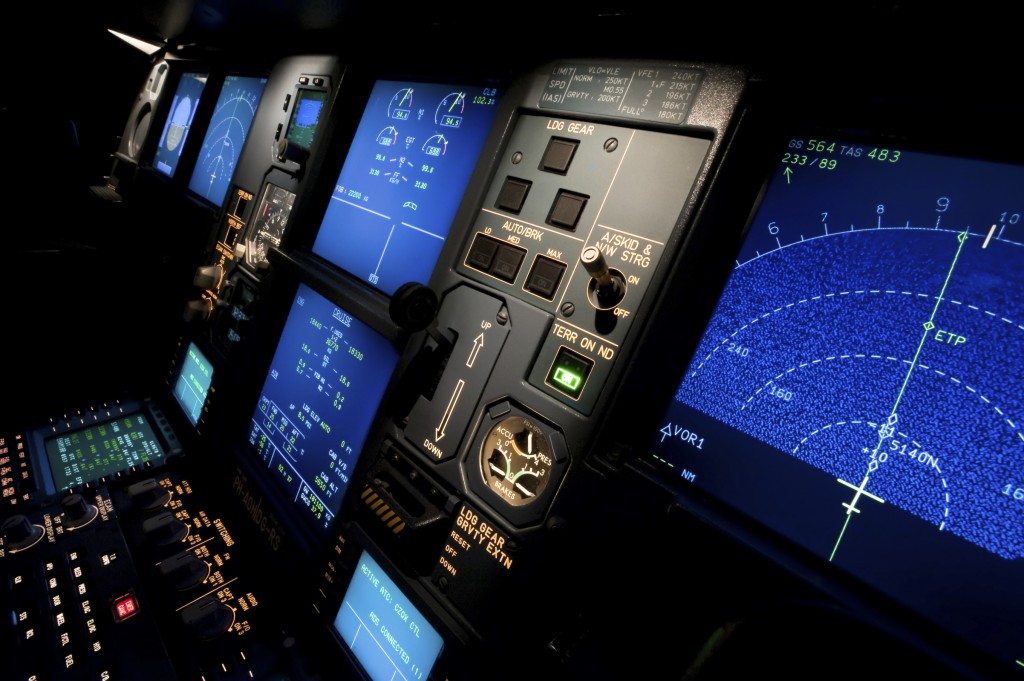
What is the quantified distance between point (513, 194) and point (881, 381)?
3.11 ft

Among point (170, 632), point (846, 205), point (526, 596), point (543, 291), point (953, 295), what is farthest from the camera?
point (170, 632)

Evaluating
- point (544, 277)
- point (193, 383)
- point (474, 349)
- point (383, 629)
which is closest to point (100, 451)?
point (193, 383)

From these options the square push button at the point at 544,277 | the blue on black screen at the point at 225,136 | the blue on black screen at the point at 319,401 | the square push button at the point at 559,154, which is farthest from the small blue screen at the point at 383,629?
the blue on black screen at the point at 225,136

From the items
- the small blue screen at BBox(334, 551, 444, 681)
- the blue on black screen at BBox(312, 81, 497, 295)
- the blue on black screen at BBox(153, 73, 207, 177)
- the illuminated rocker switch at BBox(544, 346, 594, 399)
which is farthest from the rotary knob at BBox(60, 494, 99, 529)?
the blue on black screen at BBox(153, 73, 207, 177)

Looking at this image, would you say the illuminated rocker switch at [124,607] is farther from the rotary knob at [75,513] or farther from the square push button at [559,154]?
the square push button at [559,154]

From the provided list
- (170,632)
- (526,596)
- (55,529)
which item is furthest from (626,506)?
(55,529)

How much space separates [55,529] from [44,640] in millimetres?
506

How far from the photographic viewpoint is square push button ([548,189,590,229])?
1247 millimetres

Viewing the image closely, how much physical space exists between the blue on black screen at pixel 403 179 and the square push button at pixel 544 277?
16.8 inches

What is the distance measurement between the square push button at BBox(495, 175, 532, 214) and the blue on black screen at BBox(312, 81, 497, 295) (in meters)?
0.21

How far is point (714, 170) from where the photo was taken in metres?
1.04

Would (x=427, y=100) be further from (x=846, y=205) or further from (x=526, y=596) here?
(x=526, y=596)

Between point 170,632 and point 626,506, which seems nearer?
point 626,506

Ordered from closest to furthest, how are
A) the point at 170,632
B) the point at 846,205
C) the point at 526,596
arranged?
the point at 846,205
the point at 526,596
the point at 170,632
